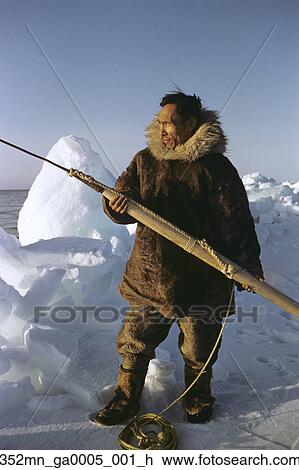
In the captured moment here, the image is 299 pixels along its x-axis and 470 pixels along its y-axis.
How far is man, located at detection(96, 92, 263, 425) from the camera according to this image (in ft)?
4.71

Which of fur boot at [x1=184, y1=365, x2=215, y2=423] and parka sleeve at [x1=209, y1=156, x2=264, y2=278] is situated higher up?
parka sleeve at [x1=209, y1=156, x2=264, y2=278]

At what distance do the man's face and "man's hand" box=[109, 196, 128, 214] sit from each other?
0.84 ft

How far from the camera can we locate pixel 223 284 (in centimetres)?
155

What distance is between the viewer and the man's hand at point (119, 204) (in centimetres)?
139

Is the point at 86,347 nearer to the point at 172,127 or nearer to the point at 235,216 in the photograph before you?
the point at 235,216

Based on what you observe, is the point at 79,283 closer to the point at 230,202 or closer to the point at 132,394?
the point at 132,394

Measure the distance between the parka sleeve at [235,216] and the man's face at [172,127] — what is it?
158 mm

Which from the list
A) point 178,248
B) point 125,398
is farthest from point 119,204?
point 125,398

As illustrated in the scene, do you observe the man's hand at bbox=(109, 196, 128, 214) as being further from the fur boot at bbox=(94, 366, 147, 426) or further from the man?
the fur boot at bbox=(94, 366, 147, 426)

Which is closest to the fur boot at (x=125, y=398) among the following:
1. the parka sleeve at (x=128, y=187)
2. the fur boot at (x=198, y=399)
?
the fur boot at (x=198, y=399)

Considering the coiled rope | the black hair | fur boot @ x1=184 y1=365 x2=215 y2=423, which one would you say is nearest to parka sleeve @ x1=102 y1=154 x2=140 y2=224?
the black hair

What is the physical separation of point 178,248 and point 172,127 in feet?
1.38
